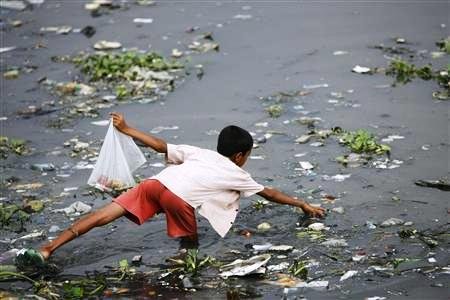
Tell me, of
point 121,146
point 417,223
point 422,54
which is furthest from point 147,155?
point 422,54

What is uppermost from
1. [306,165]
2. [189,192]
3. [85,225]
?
[189,192]

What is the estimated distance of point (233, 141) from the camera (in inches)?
203

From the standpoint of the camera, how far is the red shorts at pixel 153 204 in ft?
16.9

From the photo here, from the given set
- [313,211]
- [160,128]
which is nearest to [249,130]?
[160,128]

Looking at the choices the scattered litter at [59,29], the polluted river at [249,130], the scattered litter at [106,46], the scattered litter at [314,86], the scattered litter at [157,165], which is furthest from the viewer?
the scattered litter at [59,29]

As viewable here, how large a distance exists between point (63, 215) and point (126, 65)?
3147 millimetres

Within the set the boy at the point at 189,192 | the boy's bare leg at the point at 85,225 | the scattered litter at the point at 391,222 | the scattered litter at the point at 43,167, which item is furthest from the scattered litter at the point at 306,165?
the scattered litter at the point at 43,167

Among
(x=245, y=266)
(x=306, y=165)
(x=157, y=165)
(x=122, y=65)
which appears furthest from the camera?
(x=122, y=65)

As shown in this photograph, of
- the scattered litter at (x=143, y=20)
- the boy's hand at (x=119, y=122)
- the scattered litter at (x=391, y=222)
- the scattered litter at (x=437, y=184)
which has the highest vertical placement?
the boy's hand at (x=119, y=122)

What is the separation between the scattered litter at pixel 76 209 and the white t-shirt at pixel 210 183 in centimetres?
100

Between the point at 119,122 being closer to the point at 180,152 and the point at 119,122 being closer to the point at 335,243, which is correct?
the point at 180,152

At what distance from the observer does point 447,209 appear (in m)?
5.62

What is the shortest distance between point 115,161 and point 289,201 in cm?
117

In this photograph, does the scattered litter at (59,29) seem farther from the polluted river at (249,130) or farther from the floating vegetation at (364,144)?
the floating vegetation at (364,144)
